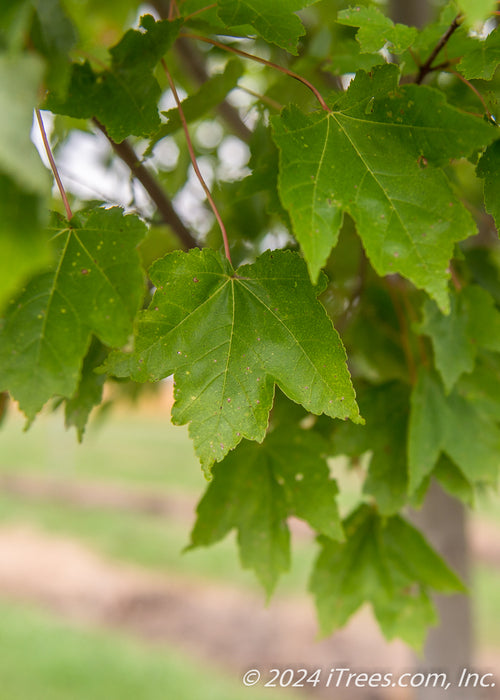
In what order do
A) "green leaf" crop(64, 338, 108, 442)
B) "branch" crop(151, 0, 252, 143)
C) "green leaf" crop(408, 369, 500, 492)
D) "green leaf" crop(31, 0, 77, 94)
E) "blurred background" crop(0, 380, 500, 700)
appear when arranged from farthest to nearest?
"blurred background" crop(0, 380, 500, 700) → "branch" crop(151, 0, 252, 143) → "green leaf" crop(408, 369, 500, 492) → "green leaf" crop(64, 338, 108, 442) → "green leaf" crop(31, 0, 77, 94)

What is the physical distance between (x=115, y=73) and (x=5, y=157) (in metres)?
0.35

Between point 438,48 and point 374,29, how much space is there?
134mm

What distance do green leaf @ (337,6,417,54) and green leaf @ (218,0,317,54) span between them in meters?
A: 0.05

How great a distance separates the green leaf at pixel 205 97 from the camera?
0.83 meters

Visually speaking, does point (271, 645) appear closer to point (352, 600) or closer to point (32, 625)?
point (32, 625)

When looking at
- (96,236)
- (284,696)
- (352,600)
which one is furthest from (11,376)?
(284,696)

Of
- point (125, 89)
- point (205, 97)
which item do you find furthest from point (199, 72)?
point (125, 89)

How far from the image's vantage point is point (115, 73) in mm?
673

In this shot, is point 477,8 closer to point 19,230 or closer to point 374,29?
point 374,29

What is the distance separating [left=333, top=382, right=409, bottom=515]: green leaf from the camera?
953mm

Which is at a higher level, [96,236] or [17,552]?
[96,236]

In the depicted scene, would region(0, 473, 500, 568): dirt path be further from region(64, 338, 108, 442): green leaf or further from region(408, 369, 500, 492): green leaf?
region(64, 338, 108, 442): green leaf

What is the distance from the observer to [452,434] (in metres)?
0.93

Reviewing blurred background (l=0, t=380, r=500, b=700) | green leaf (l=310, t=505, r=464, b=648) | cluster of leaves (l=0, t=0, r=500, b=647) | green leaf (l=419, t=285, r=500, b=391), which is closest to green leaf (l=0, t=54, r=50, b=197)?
cluster of leaves (l=0, t=0, r=500, b=647)
